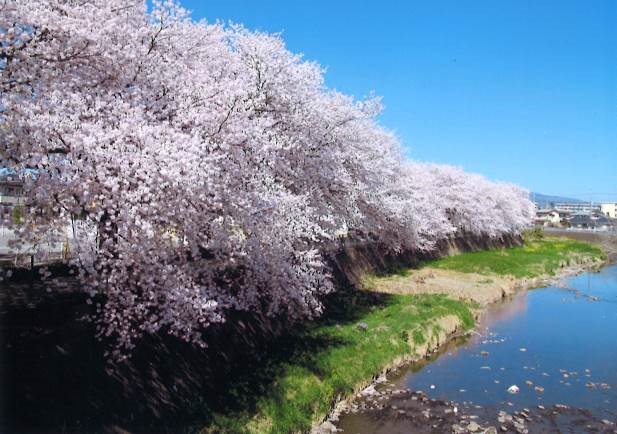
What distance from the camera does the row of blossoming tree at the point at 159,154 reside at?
25.3 ft

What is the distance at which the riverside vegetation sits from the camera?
36.9 ft

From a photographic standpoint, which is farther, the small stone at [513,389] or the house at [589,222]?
the house at [589,222]

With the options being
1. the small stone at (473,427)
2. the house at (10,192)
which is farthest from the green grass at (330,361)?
the house at (10,192)

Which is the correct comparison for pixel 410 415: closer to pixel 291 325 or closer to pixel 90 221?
pixel 291 325

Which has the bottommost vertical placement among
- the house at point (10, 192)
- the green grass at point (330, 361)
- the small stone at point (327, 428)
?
the small stone at point (327, 428)

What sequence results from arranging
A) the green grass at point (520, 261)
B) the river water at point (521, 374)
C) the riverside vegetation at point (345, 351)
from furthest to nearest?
the green grass at point (520, 261)
the river water at point (521, 374)
the riverside vegetation at point (345, 351)

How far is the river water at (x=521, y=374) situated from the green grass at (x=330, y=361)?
0.76 meters

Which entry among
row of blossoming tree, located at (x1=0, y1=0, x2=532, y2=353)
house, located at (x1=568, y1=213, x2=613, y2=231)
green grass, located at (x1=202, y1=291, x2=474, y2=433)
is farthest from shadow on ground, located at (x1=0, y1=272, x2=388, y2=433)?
house, located at (x1=568, y1=213, x2=613, y2=231)

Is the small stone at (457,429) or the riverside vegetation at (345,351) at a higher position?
the riverside vegetation at (345,351)

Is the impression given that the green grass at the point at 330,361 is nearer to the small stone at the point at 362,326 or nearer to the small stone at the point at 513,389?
the small stone at the point at 362,326

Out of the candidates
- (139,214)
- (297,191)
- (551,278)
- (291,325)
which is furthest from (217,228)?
(551,278)

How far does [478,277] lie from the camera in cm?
3244

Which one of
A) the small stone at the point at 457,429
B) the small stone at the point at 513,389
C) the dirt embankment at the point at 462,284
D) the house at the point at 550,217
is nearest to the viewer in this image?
the small stone at the point at 457,429

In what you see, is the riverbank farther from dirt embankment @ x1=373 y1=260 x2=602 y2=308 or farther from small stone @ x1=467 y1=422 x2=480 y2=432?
small stone @ x1=467 y1=422 x2=480 y2=432
